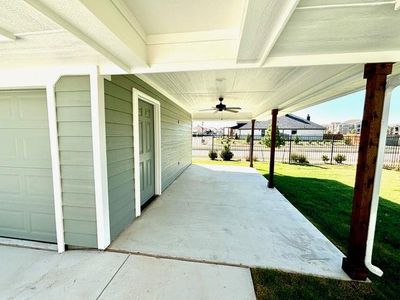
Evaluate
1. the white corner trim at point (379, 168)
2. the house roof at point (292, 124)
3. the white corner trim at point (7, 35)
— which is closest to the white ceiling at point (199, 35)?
the white corner trim at point (7, 35)

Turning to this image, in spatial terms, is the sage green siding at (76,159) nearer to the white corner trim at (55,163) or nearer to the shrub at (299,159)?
the white corner trim at (55,163)

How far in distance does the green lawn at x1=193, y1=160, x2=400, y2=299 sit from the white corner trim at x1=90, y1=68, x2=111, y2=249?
1894 mm

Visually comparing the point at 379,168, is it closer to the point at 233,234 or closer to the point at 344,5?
the point at 344,5

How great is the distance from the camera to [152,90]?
13.1 feet

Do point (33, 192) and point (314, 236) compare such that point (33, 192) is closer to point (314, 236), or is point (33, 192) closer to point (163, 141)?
point (163, 141)

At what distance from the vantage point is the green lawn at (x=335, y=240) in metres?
1.85

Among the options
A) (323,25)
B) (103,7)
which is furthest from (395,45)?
(103,7)

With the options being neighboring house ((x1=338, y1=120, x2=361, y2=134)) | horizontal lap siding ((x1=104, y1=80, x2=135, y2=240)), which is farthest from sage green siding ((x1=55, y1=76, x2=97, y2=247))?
neighboring house ((x1=338, y1=120, x2=361, y2=134))

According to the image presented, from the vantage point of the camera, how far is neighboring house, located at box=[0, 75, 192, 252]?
2293 mm

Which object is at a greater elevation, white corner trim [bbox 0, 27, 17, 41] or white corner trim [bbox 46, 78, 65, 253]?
white corner trim [bbox 0, 27, 17, 41]

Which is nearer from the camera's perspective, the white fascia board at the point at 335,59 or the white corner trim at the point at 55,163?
the white fascia board at the point at 335,59

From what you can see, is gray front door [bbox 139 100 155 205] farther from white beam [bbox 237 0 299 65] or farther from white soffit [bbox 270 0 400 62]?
white soffit [bbox 270 0 400 62]

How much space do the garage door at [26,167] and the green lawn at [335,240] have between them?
9.27ft

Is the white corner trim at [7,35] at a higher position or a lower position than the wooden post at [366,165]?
higher
